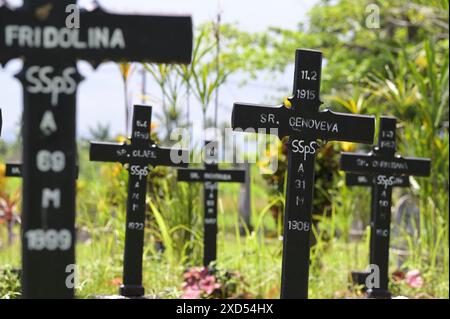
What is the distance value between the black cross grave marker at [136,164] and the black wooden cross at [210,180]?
1159 millimetres

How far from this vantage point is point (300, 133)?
17.2ft

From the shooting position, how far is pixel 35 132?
3359 mm

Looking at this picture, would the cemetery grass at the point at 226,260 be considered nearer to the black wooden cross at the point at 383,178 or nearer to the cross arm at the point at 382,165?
the black wooden cross at the point at 383,178

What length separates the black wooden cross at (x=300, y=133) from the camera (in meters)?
5.16

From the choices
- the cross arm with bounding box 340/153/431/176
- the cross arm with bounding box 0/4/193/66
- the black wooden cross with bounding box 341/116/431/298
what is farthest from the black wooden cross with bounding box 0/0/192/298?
the black wooden cross with bounding box 341/116/431/298

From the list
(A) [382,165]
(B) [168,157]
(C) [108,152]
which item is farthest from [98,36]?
(A) [382,165]

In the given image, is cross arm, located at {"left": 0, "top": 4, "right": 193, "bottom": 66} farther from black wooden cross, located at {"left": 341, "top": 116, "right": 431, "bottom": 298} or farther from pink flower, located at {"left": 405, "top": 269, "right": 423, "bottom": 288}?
pink flower, located at {"left": 405, "top": 269, "right": 423, "bottom": 288}

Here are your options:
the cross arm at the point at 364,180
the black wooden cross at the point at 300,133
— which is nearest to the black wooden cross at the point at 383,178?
the cross arm at the point at 364,180

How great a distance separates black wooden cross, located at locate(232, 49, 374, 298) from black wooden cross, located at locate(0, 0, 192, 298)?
1.70 meters

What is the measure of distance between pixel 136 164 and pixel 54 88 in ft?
12.6

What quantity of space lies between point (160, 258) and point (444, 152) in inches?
126

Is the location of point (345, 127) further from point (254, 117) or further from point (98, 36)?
point (98, 36)
